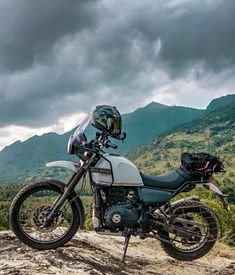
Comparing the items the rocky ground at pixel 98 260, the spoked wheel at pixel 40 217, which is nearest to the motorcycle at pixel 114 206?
the spoked wheel at pixel 40 217

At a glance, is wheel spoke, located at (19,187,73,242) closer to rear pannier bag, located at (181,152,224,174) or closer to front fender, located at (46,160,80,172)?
front fender, located at (46,160,80,172)

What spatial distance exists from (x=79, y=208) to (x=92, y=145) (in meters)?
1.08

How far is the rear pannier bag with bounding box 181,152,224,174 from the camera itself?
6.91 metres

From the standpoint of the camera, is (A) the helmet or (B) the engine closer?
(B) the engine

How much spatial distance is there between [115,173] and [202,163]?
1.41 meters

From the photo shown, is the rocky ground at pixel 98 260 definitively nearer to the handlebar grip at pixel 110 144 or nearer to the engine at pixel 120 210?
the engine at pixel 120 210

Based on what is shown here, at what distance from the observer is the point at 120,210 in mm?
6723

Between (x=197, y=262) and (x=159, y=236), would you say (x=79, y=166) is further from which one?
(x=197, y=262)

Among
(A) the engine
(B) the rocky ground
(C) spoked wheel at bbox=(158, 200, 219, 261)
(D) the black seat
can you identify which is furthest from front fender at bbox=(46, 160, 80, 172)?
(C) spoked wheel at bbox=(158, 200, 219, 261)

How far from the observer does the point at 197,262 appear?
24.8ft

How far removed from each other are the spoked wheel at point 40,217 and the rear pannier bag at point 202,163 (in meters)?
1.99

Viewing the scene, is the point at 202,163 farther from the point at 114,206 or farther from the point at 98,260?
the point at 98,260

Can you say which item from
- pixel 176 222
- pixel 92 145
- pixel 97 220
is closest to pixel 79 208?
pixel 97 220

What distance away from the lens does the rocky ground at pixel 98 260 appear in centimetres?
599
